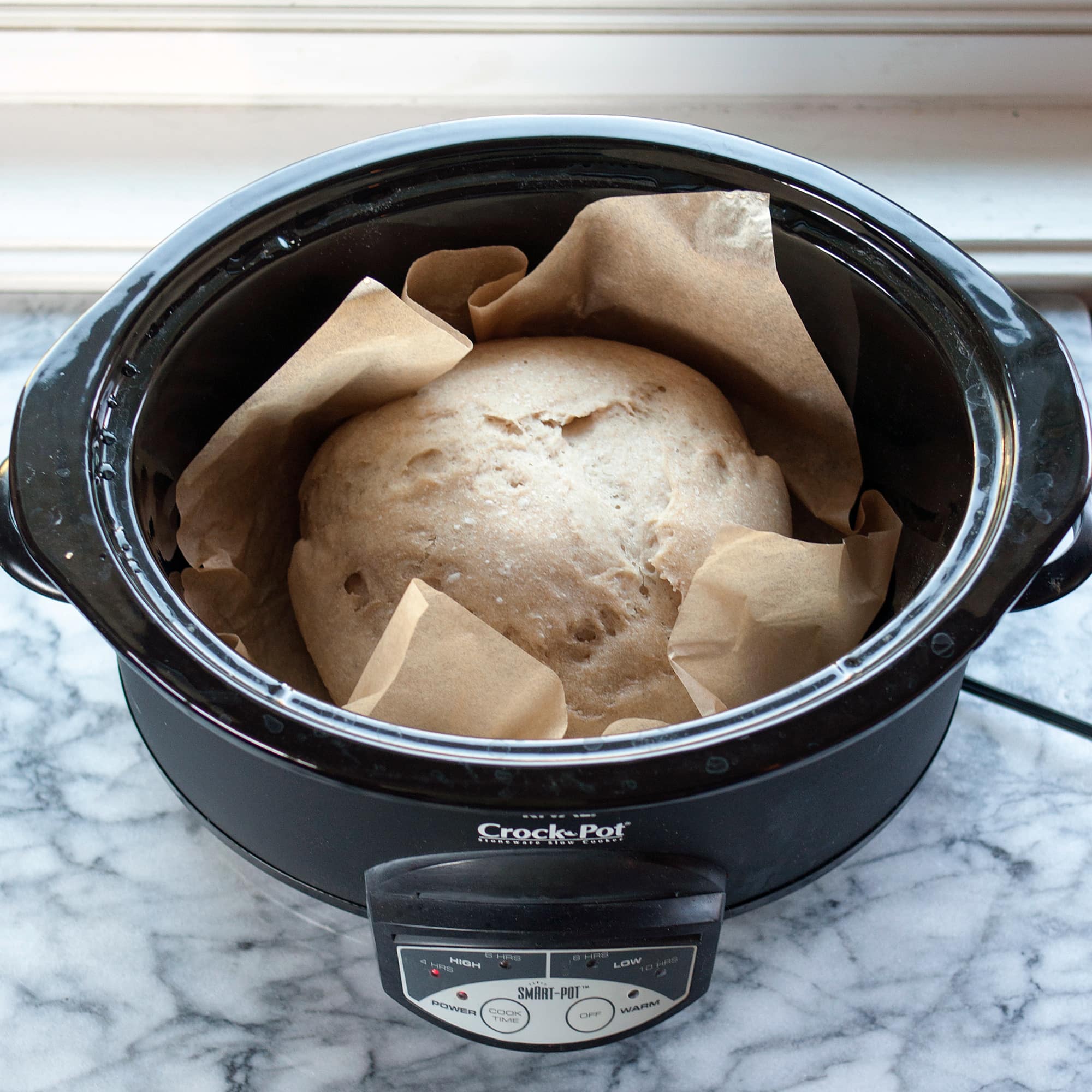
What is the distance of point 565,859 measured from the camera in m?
0.56

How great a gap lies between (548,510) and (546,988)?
0.27 meters

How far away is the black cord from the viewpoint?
33.7 inches

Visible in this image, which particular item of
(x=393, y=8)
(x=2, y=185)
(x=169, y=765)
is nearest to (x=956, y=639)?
(x=169, y=765)

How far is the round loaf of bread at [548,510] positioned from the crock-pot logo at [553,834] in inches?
5.8

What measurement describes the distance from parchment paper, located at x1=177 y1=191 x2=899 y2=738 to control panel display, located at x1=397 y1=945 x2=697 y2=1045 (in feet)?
0.38

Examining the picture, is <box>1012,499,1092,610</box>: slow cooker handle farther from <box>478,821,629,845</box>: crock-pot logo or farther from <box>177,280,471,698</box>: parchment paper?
<box>177,280,471,698</box>: parchment paper

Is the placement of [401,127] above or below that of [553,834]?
above

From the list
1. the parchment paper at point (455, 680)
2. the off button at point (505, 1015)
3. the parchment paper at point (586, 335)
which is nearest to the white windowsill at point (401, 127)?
the parchment paper at point (586, 335)

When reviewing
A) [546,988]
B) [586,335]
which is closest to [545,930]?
[546,988]

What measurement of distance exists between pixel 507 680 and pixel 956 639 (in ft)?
0.72

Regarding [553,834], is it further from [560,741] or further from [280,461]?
[280,461]

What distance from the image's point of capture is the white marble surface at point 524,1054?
2.34ft

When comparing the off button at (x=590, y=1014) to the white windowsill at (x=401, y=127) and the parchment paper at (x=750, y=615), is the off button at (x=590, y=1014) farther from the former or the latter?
the white windowsill at (x=401, y=127)

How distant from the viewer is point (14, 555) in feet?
2.13
